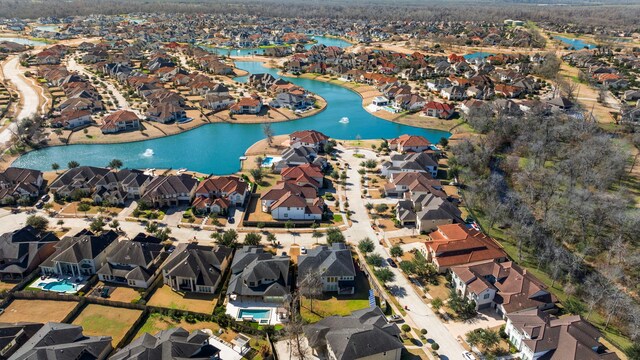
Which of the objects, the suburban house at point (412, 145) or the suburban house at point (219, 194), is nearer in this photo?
the suburban house at point (219, 194)

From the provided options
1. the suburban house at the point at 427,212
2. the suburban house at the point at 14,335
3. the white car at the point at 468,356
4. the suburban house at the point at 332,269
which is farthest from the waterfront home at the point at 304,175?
the suburban house at the point at 14,335

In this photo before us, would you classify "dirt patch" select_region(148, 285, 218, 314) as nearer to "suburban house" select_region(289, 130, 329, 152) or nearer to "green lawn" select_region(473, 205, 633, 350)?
"green lawn" select_region(473, 205, 633, 350)

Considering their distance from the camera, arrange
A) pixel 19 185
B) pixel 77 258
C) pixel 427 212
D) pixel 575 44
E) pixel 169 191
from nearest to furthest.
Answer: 1. pixel 77 258
2. pixel 427 212
3. pixel 169 191
4. pixel 19 185
5. pixel 575 44

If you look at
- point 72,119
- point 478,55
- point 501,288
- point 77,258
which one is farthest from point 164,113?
point 478,55

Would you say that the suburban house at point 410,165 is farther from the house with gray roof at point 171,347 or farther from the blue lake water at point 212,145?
the house with gray roof at point 171,347

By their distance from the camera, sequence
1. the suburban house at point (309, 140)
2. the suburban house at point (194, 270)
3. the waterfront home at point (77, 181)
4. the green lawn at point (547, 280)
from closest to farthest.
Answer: the green lawn at point (547, 280)
the suburban house at point (194, 270)
the waterfront home at point (77, 181)
the suburban house at point (309, 140)

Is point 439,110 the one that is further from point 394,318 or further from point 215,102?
point 394,318

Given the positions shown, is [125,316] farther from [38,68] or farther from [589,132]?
[38,68]

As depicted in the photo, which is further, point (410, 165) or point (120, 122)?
point (120, 122)
